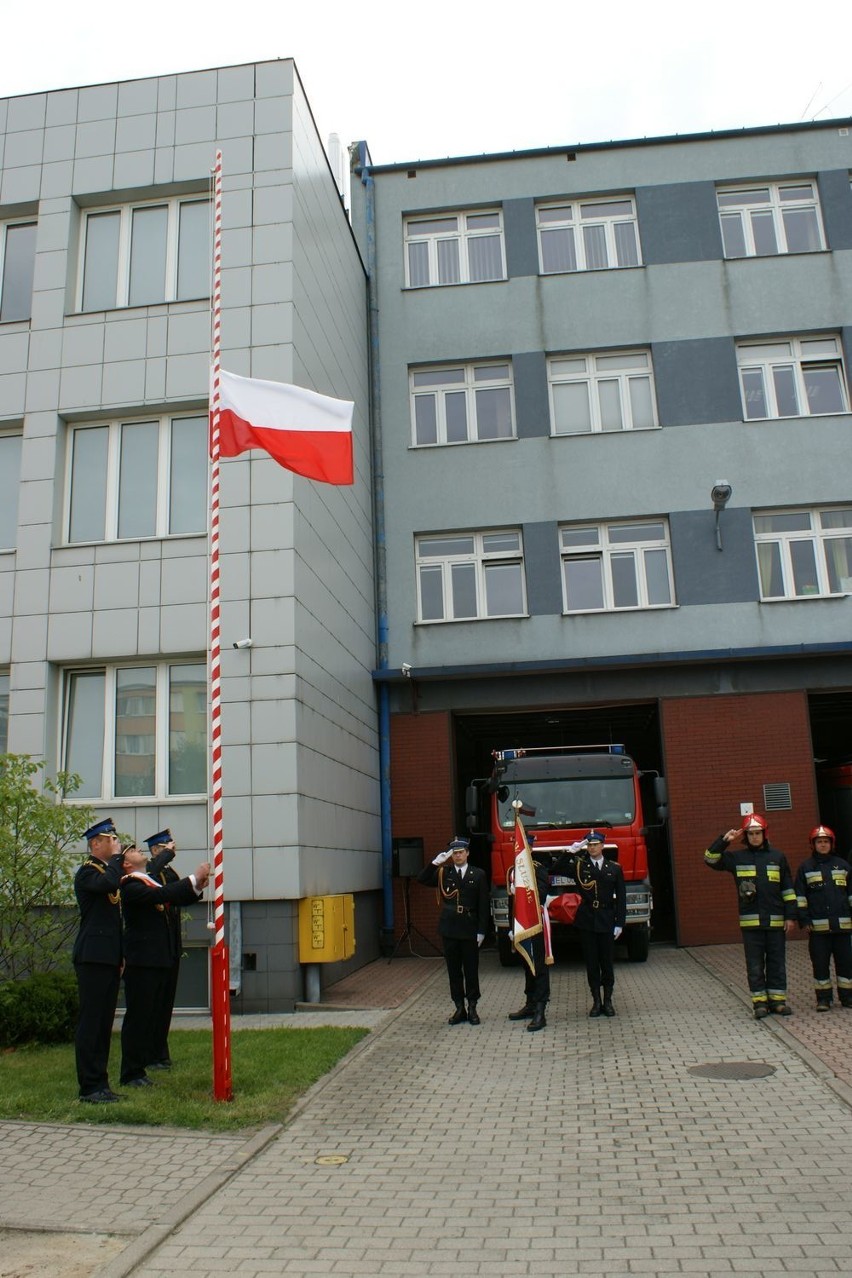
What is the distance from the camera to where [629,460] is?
1917cm

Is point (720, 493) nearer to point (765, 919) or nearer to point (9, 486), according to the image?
point (765, 919)

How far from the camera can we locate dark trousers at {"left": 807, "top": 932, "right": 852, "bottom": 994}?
11.2m

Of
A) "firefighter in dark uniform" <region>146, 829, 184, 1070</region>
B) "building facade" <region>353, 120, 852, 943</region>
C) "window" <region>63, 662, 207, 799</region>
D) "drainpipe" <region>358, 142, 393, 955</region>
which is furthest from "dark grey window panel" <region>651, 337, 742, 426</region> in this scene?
"firefighter in dark uniform" <region>146, 829, 184, 1070</region>

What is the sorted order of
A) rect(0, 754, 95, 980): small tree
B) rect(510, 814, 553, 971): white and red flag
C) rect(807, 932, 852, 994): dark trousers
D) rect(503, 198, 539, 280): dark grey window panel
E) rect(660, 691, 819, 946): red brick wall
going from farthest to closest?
rect(503, 198, 539, 280): dark grey window panel < rect(660, 691, 819, 946): red brick wall < rect(807, 932, 852, 994): dark trousers < rect(510, 814, 553, 971): white and red flag < rect(0, 754, 95, 980): small tree

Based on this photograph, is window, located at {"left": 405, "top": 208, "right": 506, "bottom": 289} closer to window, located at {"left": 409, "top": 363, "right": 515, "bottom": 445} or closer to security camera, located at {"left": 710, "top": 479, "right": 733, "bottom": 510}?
window, located at {"left": 409, "top": 363, "right": 515, "bottom": 445}

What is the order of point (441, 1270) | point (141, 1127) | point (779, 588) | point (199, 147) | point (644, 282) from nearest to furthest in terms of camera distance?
point (441, 1270) < point (141, 1127) < point (199, 147) < point (779, 588) < point (644, 282)

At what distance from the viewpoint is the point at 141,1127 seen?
7.40 metres

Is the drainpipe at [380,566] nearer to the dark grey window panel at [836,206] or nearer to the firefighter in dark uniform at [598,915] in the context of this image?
the firefighter in dark uniform at [598,915]

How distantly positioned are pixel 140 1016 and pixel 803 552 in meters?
14.1

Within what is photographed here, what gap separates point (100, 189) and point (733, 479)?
11.2m

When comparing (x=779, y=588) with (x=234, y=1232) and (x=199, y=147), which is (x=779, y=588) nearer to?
(x=199, y=147)

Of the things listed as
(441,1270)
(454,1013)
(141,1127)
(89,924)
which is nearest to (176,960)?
(89,924)

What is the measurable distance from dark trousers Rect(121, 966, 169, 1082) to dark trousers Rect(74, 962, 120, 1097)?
0.31 metres

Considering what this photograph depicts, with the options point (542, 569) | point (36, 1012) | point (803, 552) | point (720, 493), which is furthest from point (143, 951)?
point (803, 552)
